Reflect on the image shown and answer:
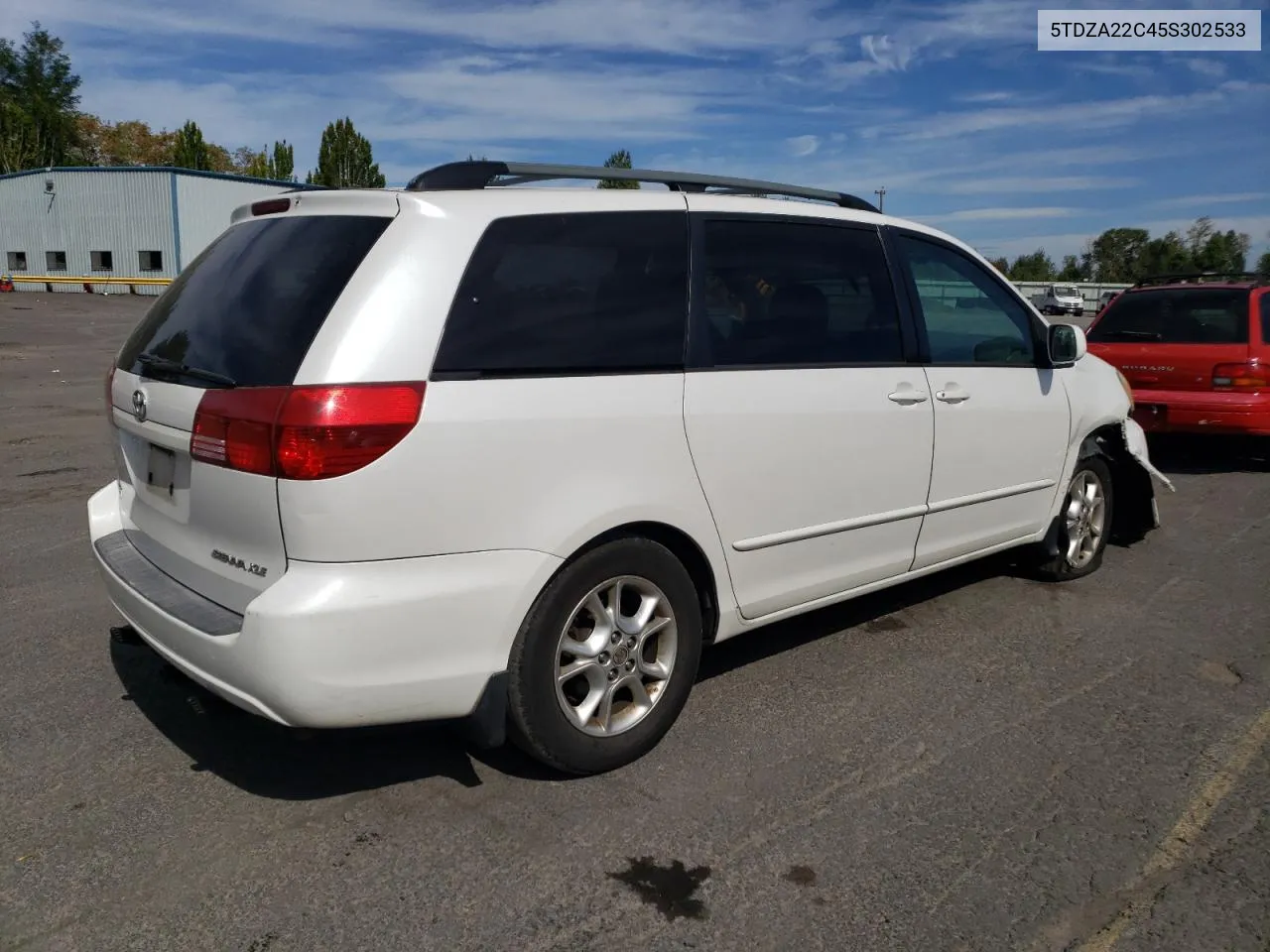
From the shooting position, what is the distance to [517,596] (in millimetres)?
2887

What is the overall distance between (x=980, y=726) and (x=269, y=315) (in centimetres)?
274

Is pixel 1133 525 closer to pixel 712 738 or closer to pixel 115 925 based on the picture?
pixel 712 738

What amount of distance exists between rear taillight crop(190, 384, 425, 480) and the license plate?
0.45 metres

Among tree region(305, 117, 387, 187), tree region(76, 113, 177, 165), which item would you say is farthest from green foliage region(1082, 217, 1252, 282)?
tree region(76, 113, 177, 165)

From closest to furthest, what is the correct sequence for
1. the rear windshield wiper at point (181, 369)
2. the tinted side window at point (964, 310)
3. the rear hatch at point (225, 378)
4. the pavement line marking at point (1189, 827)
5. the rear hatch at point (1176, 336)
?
the pavement line marking at point (1189, 827)
the rear hatch at point (225, 378)
the rear windshield wiper at point (181, 369)
the tinted side window at point (964, 310)
the rear hatch at point (1176, 336)

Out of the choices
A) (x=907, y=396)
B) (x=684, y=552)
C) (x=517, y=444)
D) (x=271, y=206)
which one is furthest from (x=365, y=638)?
(x=907, y=396)

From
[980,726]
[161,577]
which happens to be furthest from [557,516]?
[980,726]

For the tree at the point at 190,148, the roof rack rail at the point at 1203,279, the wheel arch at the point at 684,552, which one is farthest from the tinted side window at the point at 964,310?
the tree at the point at 190,148

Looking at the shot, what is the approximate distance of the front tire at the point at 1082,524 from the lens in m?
5.32

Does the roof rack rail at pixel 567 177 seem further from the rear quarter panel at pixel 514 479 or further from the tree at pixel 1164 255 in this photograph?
the tree at pixel 1164 255

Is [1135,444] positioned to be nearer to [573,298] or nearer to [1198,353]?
[1198,353]

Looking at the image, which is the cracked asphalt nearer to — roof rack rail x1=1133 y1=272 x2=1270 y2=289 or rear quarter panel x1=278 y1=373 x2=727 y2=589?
rear quarter panel x1=278 y1=373 x2=727 y2=589

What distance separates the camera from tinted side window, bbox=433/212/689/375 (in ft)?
9.52

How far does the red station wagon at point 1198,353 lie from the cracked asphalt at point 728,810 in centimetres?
434
